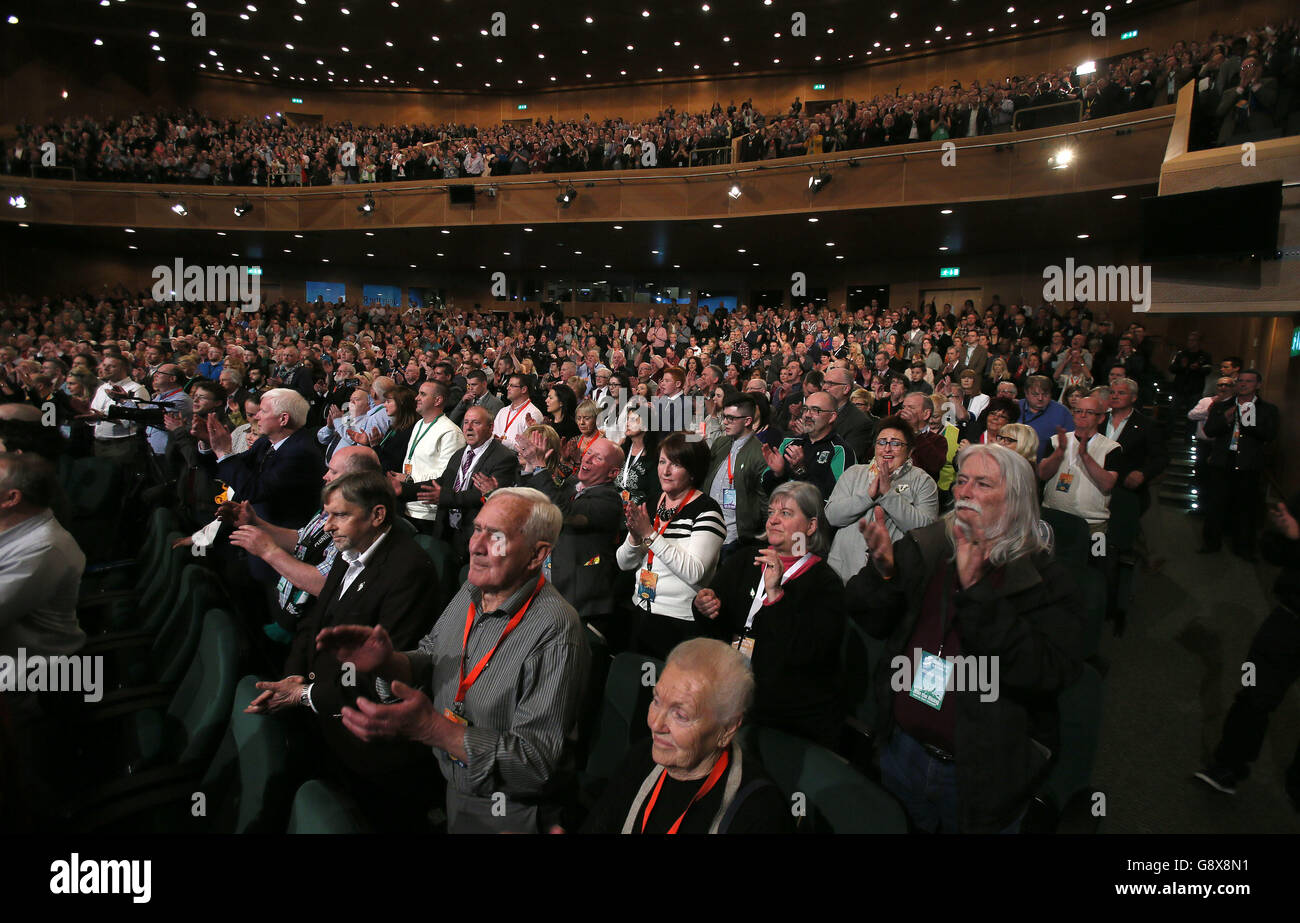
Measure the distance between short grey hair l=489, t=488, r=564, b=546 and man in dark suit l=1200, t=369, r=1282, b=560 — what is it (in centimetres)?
582

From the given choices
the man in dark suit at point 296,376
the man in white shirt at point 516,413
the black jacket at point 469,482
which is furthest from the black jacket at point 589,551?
the man in dark suit at point 296,376

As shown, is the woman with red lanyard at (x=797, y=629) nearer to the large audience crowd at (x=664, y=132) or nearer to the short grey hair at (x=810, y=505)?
the short grey hair at (x=810, y=505)

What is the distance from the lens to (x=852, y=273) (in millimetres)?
18859

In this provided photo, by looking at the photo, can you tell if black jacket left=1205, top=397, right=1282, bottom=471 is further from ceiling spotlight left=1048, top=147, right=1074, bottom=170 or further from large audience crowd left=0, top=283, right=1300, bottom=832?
ceiling spotlight left=1048, top=147, right=1074, bottom=170

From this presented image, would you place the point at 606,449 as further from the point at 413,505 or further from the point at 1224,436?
the point at 1224,436

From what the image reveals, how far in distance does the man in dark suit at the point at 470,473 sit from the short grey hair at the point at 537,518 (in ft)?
5.71

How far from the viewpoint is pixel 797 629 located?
7.06 ft

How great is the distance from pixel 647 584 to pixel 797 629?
2.74 ft

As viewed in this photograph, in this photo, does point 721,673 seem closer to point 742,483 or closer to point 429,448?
point 742,483

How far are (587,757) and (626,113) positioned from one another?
72.3 feet

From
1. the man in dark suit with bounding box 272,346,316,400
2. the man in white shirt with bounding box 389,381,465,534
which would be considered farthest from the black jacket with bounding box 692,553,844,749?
the man in dark suit with bounding box 272,346,316,400

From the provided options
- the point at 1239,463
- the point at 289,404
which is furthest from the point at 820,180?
the point at 289,404

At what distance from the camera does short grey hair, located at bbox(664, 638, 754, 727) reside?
1.51 metres
